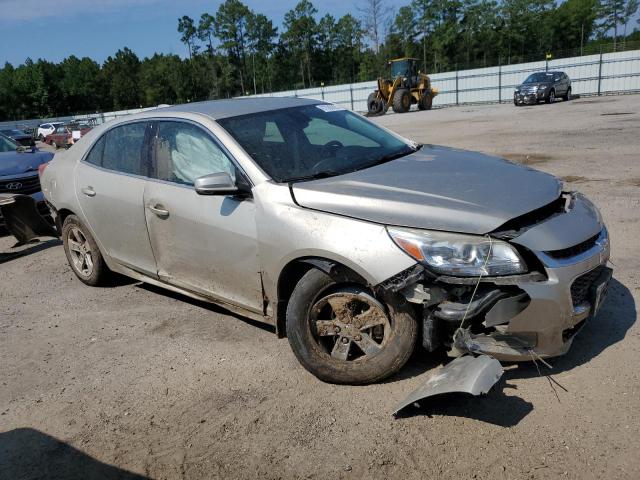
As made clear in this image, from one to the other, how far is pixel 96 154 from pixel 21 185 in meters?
4.03

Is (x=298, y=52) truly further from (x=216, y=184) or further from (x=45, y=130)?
(x=216, y=184)

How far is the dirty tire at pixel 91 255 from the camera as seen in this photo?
529cm

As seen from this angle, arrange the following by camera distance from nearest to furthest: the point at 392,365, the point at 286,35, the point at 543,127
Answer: the point at 392,365 < the point at 543,127 < the point at 286,35

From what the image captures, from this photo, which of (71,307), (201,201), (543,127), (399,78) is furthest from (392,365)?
(399,78)

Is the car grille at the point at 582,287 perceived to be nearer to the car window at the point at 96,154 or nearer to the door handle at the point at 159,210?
the door handle at the point at 159,210

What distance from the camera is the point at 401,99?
31.6 meters

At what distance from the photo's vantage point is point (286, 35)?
93.9 meters

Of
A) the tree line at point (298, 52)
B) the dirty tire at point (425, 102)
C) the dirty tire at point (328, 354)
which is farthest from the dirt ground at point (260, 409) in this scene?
the tree line at point (298, 52)

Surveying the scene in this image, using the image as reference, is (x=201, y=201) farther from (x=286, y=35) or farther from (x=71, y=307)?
(x=286, y=35)

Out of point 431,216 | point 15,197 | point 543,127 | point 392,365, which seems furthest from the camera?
point 543,127

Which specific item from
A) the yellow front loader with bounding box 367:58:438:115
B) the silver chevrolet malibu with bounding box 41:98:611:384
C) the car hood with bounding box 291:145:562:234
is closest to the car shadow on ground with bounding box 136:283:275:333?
the silver chevrolet malibu with bounding box 41:98:611:384

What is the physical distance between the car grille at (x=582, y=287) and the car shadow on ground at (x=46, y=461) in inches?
95.4

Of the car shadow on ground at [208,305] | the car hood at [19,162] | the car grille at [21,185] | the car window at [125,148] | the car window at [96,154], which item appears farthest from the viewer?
the car hood at [19,162]

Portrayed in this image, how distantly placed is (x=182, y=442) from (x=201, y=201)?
1.62 m
